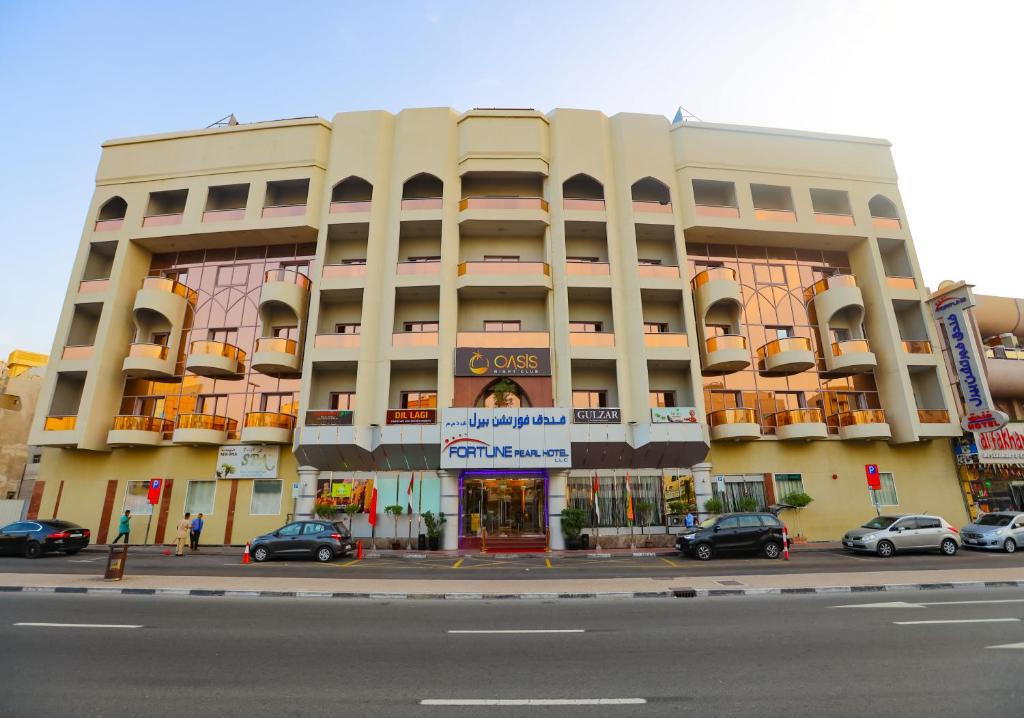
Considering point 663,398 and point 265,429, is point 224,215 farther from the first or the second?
point 663,398

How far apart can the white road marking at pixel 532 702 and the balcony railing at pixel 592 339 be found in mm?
20477

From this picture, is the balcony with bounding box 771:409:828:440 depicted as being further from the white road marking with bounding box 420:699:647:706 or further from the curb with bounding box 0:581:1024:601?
the white road marking with bounding box 420:699:647:706

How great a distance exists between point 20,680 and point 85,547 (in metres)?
24.5

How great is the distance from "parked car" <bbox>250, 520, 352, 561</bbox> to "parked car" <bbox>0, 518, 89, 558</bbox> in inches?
410

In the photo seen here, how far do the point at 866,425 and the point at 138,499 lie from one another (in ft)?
130

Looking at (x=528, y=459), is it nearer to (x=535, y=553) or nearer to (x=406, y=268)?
(x=535, y=553)

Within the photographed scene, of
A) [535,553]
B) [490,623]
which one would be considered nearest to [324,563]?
[535,553]

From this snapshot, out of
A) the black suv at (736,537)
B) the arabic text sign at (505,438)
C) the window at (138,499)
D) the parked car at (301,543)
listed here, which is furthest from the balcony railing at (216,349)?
the black suv at (736,537)

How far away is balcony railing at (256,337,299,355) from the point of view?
84.9ft

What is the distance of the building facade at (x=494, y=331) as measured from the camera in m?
24.3

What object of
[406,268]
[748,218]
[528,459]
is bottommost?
[528,459]

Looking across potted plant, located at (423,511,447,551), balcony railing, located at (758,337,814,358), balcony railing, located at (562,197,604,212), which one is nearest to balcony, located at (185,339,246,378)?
potted plant, located at (423,511,447,551)

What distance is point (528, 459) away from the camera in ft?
75.3

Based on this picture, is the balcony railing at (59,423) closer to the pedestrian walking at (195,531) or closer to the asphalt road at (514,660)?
the pedestrian walking at (195,531)
